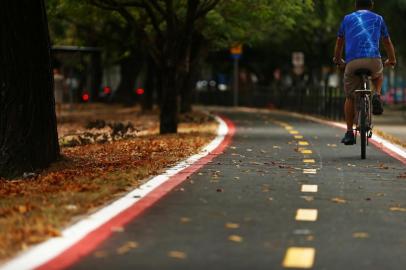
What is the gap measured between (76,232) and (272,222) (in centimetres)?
155

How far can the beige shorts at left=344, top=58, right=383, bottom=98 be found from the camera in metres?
13.0

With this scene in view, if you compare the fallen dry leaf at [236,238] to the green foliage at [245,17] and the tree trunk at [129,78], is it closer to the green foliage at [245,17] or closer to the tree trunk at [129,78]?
the green foliage at [245,17]

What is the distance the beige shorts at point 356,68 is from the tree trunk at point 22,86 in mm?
3930

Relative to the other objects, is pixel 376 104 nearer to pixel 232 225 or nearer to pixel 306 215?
pixel 306 215

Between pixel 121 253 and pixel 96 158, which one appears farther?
pixel 96 158

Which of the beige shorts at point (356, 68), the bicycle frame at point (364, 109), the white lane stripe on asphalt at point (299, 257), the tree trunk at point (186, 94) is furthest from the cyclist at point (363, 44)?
the tree trunk at point (186, 94)

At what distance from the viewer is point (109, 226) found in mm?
7305

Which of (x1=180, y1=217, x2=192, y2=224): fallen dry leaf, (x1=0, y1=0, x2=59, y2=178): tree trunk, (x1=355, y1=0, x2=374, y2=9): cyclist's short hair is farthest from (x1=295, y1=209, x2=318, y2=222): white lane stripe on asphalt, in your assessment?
(x1=355, y1=0, x2=374, y2=9): cyclist's short hair

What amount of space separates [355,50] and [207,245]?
22.6ft

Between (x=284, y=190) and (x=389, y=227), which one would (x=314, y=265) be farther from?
(x=284, y=190)

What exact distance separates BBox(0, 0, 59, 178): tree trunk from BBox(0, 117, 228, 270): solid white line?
2080 mm

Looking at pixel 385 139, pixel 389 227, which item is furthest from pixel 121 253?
pixel 385 139

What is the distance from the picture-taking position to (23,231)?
6.88m

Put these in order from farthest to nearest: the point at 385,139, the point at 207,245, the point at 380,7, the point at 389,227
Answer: the point at 380,7 < the point at 385,139 < the point at 389,227 < the point at 207,245
